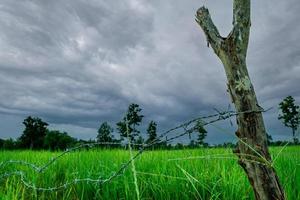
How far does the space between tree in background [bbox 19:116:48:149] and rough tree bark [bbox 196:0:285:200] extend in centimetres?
4064

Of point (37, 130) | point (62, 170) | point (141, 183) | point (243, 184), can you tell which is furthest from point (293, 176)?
point (37, 130)

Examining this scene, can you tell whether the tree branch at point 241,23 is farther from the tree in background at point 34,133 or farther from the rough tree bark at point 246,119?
the tree in background at point 34,133

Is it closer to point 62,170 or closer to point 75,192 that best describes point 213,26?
point 75,192

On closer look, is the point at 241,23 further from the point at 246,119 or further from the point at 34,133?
the point at 34,133

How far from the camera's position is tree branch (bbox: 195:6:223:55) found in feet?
9.27

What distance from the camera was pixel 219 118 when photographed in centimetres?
295

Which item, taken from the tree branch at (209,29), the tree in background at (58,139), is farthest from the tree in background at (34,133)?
the tree branch at (209,29)

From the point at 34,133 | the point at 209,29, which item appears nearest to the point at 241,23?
the point at 209,29

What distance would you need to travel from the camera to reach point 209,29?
289 cm

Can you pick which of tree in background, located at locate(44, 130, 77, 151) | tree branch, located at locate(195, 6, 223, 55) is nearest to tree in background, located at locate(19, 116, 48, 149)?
tree in background, located at locate(44, 130, 77, 151)

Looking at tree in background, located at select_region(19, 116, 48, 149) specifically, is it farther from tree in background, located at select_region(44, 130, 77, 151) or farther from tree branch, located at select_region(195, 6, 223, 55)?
tree branch, located at select_region(195, 6, 223, 55)

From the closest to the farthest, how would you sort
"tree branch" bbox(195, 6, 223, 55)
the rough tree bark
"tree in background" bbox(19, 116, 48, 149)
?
the rough tree bark
"tree branch" bbox(195, 6, 223, 55)
"tree in background" bbox(19, 116, 48, 149)

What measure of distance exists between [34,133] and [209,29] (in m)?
42.5

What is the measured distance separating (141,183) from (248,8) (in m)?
2.59
